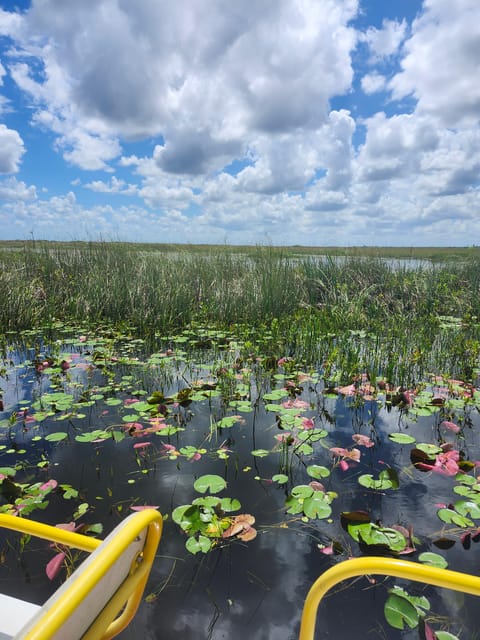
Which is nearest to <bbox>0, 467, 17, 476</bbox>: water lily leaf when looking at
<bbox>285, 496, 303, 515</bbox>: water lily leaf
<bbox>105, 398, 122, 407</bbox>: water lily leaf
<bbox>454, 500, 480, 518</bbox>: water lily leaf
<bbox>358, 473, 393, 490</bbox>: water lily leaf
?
<bbox>105, 398, 122, 407</bbox>: water lily leaf

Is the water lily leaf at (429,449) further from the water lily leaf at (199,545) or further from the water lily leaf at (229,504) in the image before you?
the water lily leaf at (199,545)

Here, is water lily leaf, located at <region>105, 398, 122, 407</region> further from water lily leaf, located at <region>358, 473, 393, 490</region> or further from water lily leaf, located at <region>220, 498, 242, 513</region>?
water lily leaf, located at <region>358, 473, 393, 490</region>

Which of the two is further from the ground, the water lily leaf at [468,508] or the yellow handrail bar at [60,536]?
the yellow handrail bar at [60,536]

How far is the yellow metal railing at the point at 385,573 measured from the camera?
0.72m

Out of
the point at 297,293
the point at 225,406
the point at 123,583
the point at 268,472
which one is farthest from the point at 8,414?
the point at 297,293

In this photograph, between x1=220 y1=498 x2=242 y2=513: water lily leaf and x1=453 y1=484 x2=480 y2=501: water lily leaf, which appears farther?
x1=453 y1=484 x2=480 y2=501: water lily leaf

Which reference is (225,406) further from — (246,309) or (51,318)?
(51,318)

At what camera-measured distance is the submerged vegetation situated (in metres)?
1.90

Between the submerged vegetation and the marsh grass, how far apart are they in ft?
0.18

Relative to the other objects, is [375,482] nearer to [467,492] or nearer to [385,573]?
[467,492]

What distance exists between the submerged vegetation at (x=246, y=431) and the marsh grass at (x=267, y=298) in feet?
0.18

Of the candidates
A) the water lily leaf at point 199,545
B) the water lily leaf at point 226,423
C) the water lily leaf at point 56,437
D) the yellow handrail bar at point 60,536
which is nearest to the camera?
the yellow handrail bar at point 60,536

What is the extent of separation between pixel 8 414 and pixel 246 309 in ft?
14.3

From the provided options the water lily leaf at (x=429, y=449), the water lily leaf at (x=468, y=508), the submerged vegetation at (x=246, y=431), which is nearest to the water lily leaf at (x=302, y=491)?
the submerged vegetation at (x=246, y=431)
